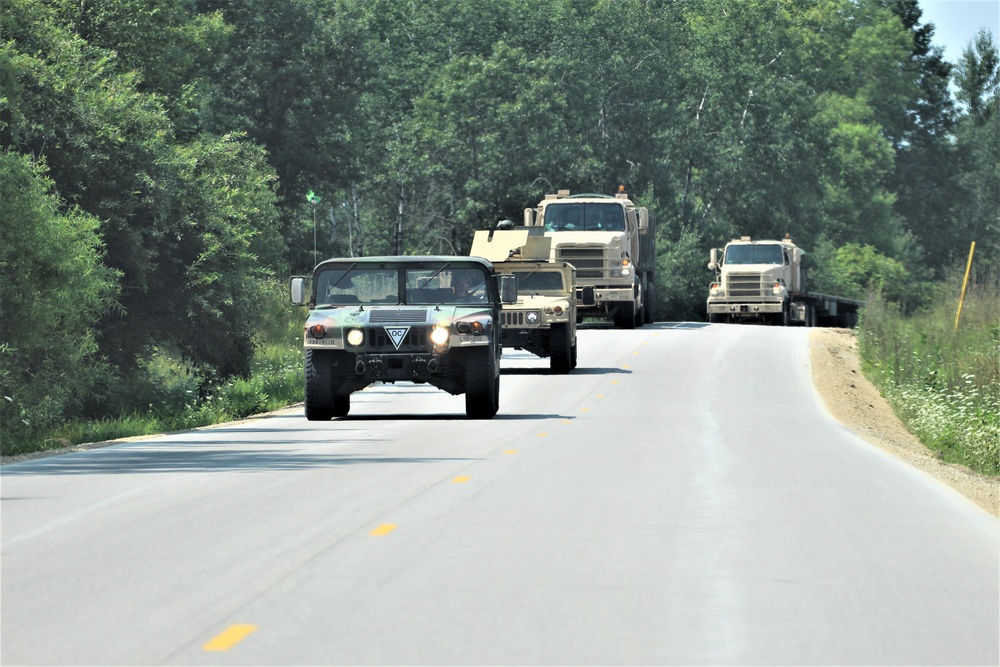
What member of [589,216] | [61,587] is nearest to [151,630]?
[61,587]

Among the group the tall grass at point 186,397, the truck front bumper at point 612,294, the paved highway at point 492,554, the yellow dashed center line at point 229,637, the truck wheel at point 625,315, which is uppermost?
the truck front bumper at point 612,294

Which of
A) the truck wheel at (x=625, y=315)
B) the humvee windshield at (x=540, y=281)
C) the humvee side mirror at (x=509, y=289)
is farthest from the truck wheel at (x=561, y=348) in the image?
the truck wheel at (x=625, y=315)

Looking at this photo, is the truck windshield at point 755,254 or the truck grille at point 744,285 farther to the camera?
the truck windshield at point 755,254

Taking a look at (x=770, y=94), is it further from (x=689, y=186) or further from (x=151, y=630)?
(x=151, y=630)

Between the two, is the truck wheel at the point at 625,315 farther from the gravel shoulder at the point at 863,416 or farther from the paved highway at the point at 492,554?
the paved highway at the point at 492,554

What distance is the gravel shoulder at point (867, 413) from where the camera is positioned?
1659 cm

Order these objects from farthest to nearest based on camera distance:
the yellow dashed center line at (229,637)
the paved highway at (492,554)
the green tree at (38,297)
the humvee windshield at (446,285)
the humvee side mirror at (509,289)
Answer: the green tree at (38,297) < the humvee side mirror at (509,289) < the humvee windshield at (446,285) < the paved highway at (492,554) < the yellow dashed center line at (229,637)

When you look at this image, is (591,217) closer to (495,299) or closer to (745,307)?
(745,307)

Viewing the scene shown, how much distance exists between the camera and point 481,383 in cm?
2244

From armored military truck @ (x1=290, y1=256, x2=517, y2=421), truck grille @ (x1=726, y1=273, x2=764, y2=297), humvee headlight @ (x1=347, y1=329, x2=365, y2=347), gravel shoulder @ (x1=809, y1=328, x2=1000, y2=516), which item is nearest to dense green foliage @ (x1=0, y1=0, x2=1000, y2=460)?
armored military truck @ (x1=290, y1=256, x2=517, y2=421)

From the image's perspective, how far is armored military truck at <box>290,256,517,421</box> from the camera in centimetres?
2208

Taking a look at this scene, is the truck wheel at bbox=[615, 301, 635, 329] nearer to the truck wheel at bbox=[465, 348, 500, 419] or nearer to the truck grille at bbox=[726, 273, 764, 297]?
the truck grille at bbox=[726, 273, 764, 297]

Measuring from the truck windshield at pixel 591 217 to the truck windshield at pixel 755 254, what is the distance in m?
11.1

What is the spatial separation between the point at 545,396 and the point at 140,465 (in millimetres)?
12123
